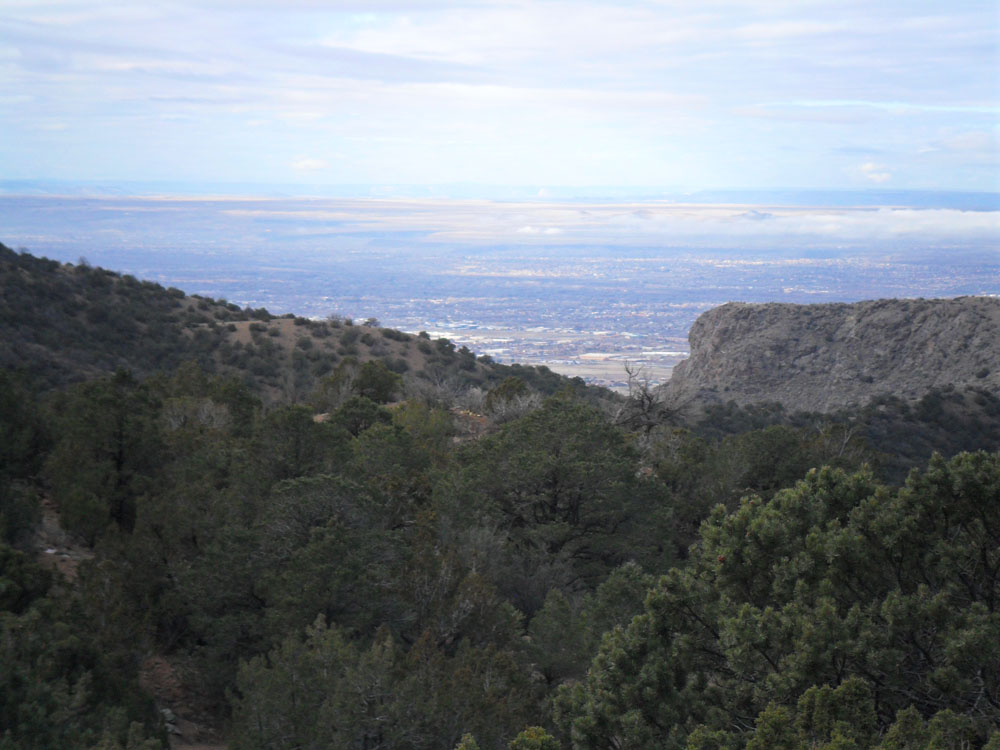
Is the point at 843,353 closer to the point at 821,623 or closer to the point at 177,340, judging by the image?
the point at 177,340

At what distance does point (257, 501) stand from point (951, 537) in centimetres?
911

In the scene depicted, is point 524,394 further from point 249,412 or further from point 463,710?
point 463,710

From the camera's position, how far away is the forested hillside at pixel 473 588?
6.74 metres

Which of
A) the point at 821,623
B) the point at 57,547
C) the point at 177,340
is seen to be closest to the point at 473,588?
the point at 821,623

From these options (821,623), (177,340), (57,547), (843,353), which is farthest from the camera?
(843,353)

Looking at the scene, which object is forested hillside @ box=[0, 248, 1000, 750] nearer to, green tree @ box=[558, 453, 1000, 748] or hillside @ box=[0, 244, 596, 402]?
green tree @ box=[558, 453, 1000, 748]

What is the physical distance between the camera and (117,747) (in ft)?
20.9

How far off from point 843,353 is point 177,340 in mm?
33180

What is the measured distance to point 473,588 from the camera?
10898mm

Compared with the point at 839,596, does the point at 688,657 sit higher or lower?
lower

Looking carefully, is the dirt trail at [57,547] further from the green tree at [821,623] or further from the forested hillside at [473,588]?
the green tree at [821,623]

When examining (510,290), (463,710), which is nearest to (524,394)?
(463,710)

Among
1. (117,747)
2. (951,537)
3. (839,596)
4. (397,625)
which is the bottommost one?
(397,625)

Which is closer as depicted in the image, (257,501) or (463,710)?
(463,710)
